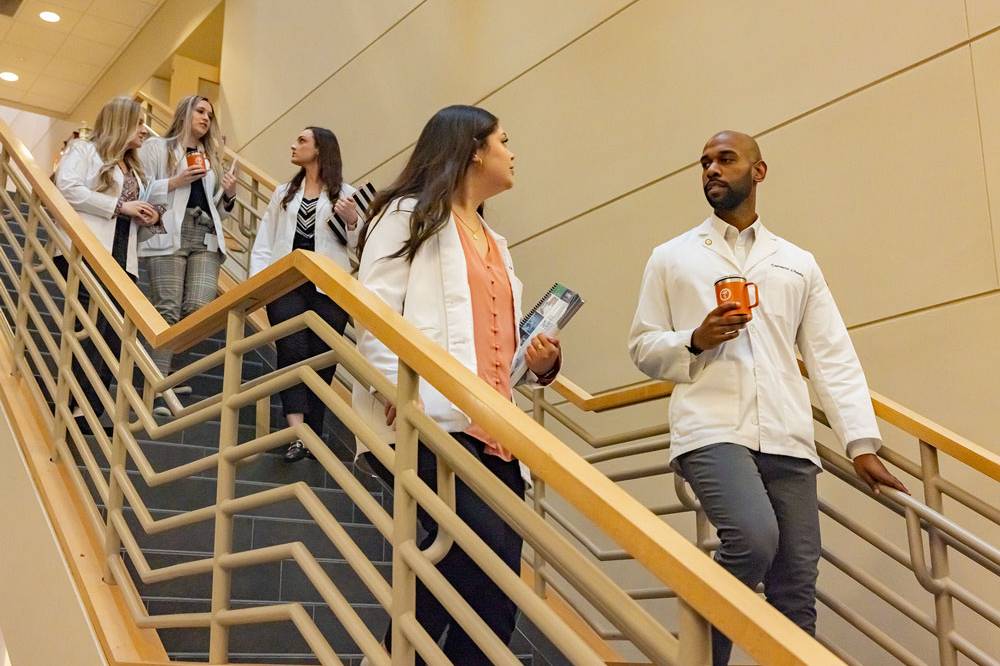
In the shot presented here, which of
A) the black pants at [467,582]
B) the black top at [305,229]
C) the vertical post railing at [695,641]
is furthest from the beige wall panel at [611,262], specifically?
the vertical post railing at [695,641]

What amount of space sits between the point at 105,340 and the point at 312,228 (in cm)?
105

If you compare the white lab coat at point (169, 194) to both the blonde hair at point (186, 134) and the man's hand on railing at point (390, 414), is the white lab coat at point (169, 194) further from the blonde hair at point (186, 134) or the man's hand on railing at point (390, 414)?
the man's hand on railing at point (390, 414)

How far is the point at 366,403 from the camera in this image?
214 centimetres

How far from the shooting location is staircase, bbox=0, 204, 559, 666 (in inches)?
108

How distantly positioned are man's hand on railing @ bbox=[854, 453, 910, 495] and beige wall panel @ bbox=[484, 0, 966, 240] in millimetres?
1680

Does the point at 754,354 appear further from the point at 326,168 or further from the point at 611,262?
the point at 326,168

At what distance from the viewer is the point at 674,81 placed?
4.31 metres

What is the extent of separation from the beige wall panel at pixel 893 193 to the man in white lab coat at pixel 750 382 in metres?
0.92

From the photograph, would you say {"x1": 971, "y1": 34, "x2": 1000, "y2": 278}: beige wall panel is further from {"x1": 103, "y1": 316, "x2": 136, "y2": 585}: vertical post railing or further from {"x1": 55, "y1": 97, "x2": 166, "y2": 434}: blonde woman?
{"x1": 55, "y1": 97, "x2": 166, "y2": 434}: blonde woman

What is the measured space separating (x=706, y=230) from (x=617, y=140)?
198 cm

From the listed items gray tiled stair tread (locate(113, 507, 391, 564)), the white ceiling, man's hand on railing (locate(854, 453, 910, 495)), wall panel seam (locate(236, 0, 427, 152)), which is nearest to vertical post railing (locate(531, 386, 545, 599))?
gray tiled stair tread (locate(113, 507, 391, 564))

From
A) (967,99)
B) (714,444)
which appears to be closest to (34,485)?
(714,444)

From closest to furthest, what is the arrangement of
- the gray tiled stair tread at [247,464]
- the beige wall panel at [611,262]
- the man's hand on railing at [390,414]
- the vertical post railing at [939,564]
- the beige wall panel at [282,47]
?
the man's hand on railing at [390,414] → the vertical post railing at [939,564] → the gray tiled stair tread at [247,464] → the beige wall panel at [611,262] → the beige wall panel at [282,47]

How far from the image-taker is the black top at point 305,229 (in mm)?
4320
